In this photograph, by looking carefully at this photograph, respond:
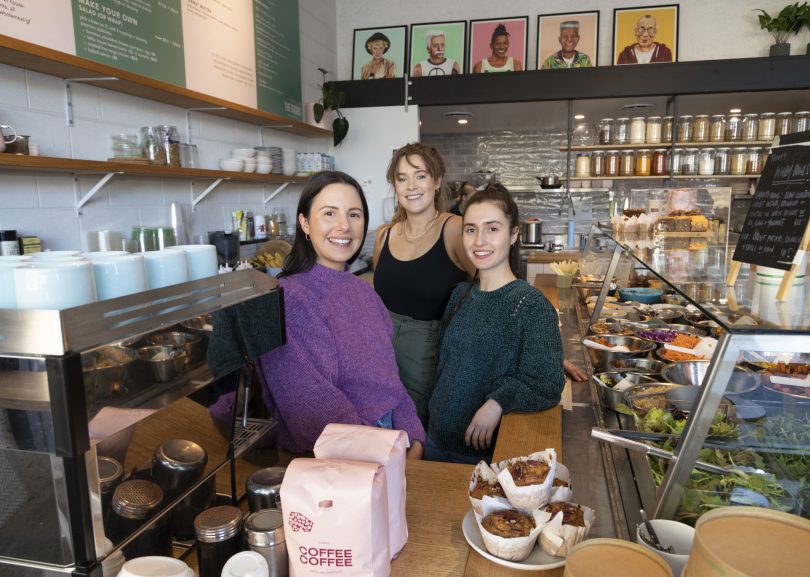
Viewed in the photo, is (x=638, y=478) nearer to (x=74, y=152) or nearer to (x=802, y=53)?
(x=74, y=152)

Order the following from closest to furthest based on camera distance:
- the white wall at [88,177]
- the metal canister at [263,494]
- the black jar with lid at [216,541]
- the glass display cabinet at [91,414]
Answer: the glass display cabinet at [91,414], the black jar with lid at [216,541], the metal canister at [263,494], the white wall at [88,177]

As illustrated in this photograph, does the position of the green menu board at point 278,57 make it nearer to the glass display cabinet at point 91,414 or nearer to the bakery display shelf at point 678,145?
the bakery display shelf at point 678,145

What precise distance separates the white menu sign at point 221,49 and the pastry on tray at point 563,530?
3.75 metres

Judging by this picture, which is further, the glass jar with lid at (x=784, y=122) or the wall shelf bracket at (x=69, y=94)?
the glass jar with lid at (x=784, y=122)

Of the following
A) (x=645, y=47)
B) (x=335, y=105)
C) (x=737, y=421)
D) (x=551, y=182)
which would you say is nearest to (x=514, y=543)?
(x=737, y=421)

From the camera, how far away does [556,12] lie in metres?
6.13

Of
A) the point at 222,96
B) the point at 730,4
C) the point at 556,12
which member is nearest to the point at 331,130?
the point at 222,96

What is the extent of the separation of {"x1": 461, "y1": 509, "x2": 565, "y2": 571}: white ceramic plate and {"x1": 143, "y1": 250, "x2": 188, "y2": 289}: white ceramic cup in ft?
2.48

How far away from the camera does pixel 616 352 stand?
2094mm

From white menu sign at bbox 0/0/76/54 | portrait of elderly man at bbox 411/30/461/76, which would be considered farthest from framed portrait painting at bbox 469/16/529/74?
white menu sign at bbox 0/0/76/54

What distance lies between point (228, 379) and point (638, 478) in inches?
37.9

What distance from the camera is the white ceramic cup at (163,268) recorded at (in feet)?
3.42

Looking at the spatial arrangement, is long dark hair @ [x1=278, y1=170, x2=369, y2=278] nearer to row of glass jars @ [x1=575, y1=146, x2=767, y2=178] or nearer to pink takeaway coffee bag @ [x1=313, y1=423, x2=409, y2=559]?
pink takeaway coffee bag @ [x1=313, y1=423, x2=409, y2=559]

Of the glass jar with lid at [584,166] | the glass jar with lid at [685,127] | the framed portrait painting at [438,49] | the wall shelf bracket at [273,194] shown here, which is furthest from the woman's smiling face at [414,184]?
the glass jar with lid at [685,127]
